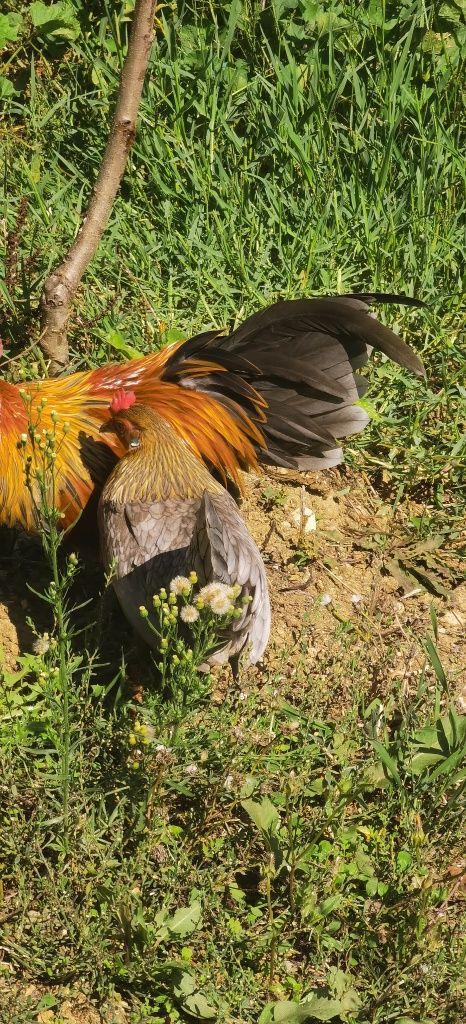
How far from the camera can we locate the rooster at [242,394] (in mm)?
3746

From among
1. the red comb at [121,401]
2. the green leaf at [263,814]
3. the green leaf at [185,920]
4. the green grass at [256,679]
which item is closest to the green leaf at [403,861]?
the green grass at [256,679]

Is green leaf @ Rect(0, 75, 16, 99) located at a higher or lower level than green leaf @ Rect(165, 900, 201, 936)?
higher

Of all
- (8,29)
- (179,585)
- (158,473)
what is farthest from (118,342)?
(179,585)

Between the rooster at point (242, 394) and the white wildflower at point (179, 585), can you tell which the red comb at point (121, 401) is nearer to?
the rooster at point (242, 394)

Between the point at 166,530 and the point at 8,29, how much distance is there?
2984mm

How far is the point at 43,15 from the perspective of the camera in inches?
198

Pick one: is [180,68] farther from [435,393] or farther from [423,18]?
[435,393]

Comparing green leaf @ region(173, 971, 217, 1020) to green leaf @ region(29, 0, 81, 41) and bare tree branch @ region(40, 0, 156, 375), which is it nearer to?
bare tree branch @ region(40, 0, 156, 375)

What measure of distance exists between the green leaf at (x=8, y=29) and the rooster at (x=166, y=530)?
2226 millimetres

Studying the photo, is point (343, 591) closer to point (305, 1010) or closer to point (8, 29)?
point (305, 1010)

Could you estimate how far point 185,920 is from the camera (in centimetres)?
271

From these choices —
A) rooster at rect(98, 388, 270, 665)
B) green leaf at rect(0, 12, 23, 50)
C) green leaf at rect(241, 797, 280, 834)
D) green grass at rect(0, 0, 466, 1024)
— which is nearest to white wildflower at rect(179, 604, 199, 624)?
green grass at rect(0, 0, 466, 1024)

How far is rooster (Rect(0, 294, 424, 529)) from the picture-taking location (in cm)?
375

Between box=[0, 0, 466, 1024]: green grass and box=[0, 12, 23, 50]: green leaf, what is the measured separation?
0.14 m
